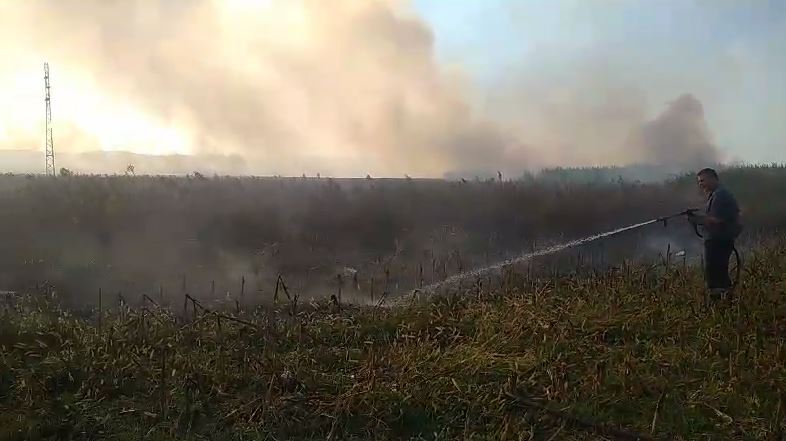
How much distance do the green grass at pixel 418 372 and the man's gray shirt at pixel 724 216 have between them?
29.6 inches

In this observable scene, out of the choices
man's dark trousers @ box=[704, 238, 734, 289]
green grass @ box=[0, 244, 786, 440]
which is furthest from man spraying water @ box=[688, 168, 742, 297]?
green grass @ box=[0, 244, 786, 440]

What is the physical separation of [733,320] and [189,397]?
18.6 ft

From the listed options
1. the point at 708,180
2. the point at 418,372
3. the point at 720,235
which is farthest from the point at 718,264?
the point at 418,372

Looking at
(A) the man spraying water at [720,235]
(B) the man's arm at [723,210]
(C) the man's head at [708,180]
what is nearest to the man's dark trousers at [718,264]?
(A) the man spraying water at [720,235]

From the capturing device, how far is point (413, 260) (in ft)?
45.8

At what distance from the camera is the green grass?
4469mm

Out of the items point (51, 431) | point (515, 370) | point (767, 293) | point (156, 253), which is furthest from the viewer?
point (156, 253)

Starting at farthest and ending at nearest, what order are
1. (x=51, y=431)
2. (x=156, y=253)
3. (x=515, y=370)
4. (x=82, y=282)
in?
(x=156, y=253) < (x=82, y=282) < (x=515, y=370) < (x=51, y=431)

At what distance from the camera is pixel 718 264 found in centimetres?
723

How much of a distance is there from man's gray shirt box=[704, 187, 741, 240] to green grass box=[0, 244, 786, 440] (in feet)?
2.46

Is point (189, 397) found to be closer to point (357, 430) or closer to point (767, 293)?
point (357, 430)

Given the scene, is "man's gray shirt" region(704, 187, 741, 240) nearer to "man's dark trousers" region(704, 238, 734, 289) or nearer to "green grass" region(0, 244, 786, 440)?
"man's dark trousers" region(704, 238, 734, 289)

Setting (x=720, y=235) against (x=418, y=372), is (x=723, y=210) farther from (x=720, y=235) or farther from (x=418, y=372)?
(x=418, y=372)

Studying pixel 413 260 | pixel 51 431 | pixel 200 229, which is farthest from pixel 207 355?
pixel 200 229
